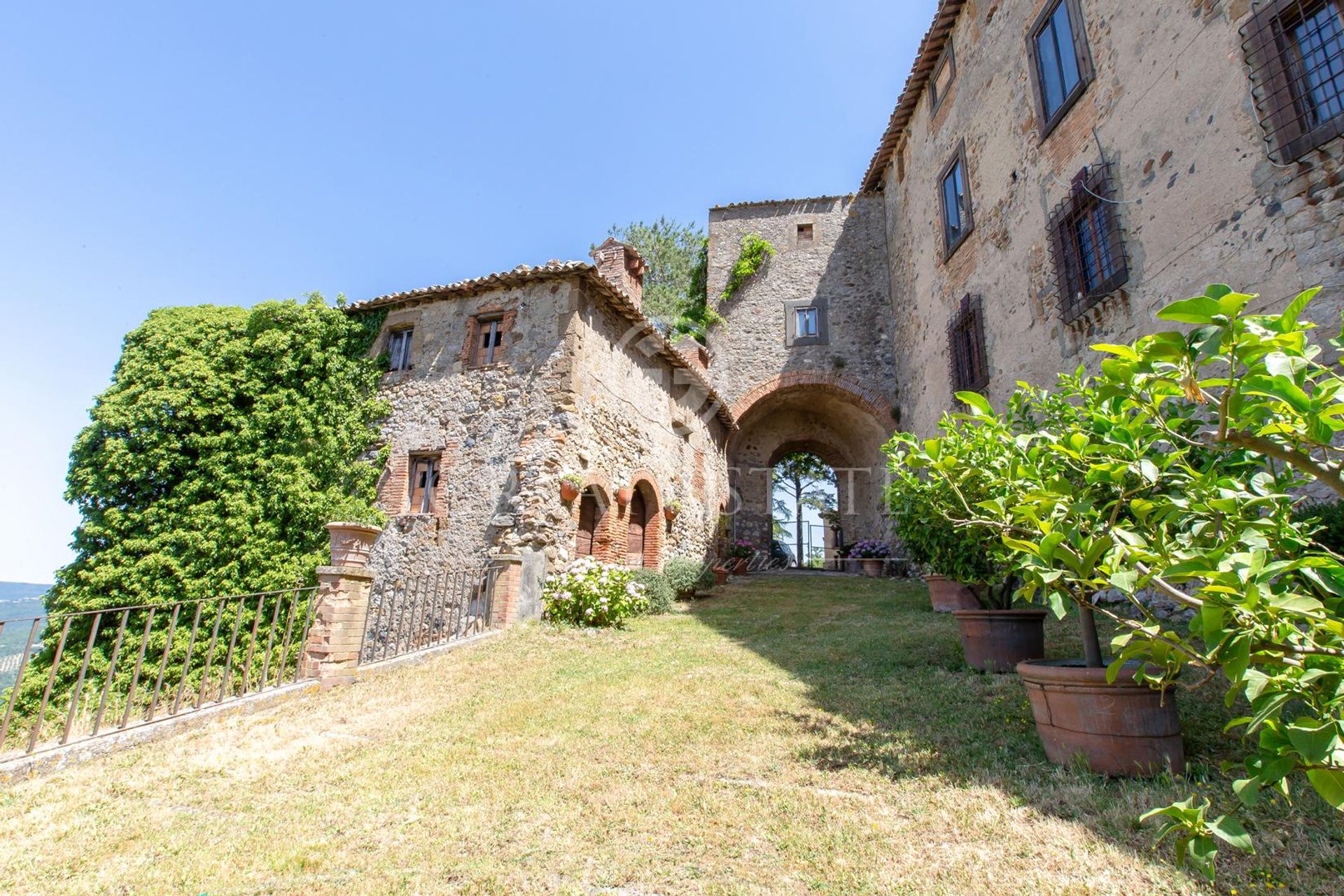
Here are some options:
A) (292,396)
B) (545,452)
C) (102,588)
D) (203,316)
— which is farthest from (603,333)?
(102,588)

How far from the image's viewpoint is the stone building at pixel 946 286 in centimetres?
577

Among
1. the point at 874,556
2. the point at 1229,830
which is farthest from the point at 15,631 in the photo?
the point at 874,556

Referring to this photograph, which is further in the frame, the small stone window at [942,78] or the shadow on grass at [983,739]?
the small stone window at [942,78]

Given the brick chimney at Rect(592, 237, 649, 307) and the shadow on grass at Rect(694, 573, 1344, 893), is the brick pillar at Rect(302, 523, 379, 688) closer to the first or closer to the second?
the shadow on grass at Rect(694, 573, 1344, 893)

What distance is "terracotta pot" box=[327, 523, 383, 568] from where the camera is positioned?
5.73 m

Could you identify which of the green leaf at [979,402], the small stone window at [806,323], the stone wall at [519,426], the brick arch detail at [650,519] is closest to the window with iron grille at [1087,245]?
the stone wall at [519,426]

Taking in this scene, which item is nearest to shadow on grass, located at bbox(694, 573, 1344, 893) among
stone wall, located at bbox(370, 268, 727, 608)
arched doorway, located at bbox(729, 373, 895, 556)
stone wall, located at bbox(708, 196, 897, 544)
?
stone wall, located at bbox(370, 268, 727, 608)

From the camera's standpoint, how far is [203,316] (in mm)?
10734

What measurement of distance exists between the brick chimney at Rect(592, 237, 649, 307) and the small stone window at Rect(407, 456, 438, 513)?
15.1 ft

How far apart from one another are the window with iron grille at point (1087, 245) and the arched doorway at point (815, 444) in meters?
7.67

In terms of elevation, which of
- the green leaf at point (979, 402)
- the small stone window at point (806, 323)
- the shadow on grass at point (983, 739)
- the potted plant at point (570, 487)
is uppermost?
the small stone window at point (806, 323)

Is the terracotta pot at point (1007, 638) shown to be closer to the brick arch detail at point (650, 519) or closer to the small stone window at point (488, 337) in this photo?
the brick arch detail at point (650, 519)

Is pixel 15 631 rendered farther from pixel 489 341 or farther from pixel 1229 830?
pixel 489 341

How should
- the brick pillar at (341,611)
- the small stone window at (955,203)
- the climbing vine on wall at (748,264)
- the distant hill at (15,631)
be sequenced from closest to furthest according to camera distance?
the distant hill at (15,631) < the brick pillar at (341,611) < the small stone window at (955,203) < the climbing vine on wall at (748,264)
